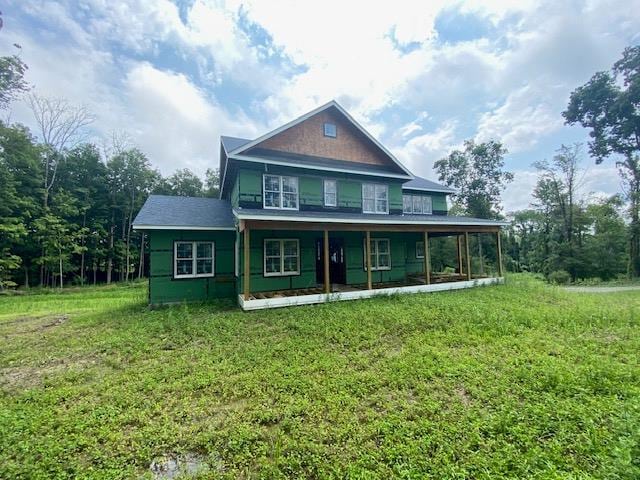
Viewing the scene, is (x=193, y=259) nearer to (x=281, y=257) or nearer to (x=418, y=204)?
(x=281, y=257)

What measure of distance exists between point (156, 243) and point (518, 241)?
4505 centimetres

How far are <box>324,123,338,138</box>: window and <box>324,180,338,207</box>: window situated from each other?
7.35 feet

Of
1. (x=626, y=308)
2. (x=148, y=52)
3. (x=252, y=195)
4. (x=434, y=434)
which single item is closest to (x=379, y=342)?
(x=434, y=434)

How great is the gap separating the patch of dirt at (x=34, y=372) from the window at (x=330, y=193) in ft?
30.7

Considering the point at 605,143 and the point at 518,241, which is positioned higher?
the point at 605,143

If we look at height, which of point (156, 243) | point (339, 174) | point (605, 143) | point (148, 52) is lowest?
point (156, 243)

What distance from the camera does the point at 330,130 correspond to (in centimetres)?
1285

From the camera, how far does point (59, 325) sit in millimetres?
8391

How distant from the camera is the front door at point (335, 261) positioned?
12.5 meters

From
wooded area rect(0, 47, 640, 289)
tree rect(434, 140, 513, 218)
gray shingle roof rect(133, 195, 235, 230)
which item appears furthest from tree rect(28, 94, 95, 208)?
tree rect(434, 140, 513, 218)

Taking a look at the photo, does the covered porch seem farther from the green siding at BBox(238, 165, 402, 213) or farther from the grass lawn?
the grass lawn

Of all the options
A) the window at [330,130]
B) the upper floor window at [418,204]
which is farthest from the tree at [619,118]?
the window at [330,130]

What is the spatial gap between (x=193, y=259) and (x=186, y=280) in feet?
2.66

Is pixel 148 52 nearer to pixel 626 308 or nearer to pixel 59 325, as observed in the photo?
pixel 59 325
